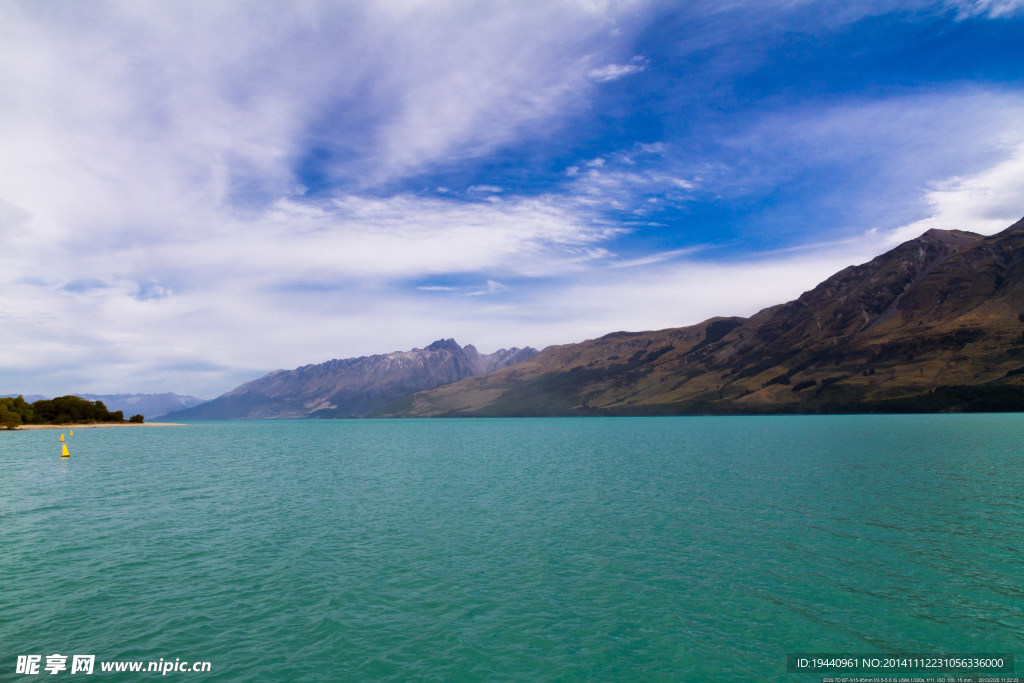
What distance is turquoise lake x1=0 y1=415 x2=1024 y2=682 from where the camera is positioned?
22.8m

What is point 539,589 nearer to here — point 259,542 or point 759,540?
point 759,540

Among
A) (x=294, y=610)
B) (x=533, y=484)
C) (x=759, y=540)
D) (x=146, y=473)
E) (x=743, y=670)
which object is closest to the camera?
(x=743, y=670)

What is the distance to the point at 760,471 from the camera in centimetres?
8025

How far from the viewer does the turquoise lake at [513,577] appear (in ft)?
74.9

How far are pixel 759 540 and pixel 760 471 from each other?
45027 millimetres

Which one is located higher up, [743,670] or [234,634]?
[234,634]

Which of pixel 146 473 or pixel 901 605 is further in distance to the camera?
pixel 146 473

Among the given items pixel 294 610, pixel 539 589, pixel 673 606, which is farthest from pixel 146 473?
pixel 673 606

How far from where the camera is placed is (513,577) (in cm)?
3228

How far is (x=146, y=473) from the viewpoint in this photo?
85.8 metres

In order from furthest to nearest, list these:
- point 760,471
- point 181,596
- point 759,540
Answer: point 760,471 < point 759,540 < point 181,596

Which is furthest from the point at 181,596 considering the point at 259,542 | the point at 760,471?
the point at 760,471

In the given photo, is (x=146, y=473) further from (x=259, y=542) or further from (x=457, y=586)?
(x=457, y=586)

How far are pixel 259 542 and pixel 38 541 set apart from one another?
17.5m
